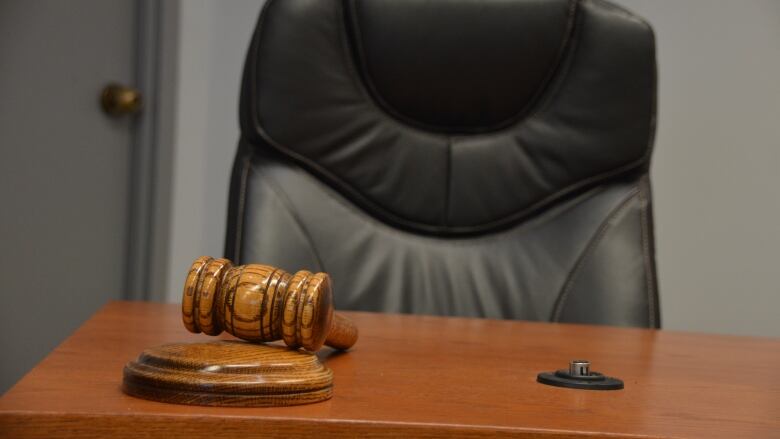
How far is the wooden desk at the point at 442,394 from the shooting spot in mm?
463

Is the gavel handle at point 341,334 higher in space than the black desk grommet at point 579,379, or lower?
lower

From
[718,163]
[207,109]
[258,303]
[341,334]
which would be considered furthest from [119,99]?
[258,303]

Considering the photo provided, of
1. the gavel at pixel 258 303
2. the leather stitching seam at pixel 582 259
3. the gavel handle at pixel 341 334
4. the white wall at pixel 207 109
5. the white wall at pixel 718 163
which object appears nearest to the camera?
the gavel at pixel 258 303

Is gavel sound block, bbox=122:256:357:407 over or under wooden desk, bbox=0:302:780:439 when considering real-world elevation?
over

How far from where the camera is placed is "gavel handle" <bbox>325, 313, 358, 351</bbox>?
27.7 inches

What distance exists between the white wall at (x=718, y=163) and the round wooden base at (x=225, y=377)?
1.72 meters

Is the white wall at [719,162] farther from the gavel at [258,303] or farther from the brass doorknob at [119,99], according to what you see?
the gavel at [258,303]

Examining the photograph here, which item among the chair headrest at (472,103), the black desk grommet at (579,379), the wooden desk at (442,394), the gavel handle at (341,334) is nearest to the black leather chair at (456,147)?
the chair headrest at (472,103)

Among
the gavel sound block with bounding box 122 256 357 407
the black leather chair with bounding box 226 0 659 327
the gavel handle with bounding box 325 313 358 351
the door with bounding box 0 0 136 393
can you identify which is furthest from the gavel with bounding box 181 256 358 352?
the door with bounding box 0 0 136 393

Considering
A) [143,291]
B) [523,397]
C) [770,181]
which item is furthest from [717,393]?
[143,291]

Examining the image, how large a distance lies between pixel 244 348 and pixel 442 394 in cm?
12

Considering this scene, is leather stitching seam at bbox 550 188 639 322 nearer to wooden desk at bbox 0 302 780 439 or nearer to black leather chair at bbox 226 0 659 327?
black leather chair at bbox 226 0 659 327

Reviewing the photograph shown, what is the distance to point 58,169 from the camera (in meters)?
2.00

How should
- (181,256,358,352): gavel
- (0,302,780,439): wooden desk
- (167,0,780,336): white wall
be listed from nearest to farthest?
1. (0,302,780,439): wooden desk
2. (181,256,358,352): gavel
3. (167,0,780,336): white wall
